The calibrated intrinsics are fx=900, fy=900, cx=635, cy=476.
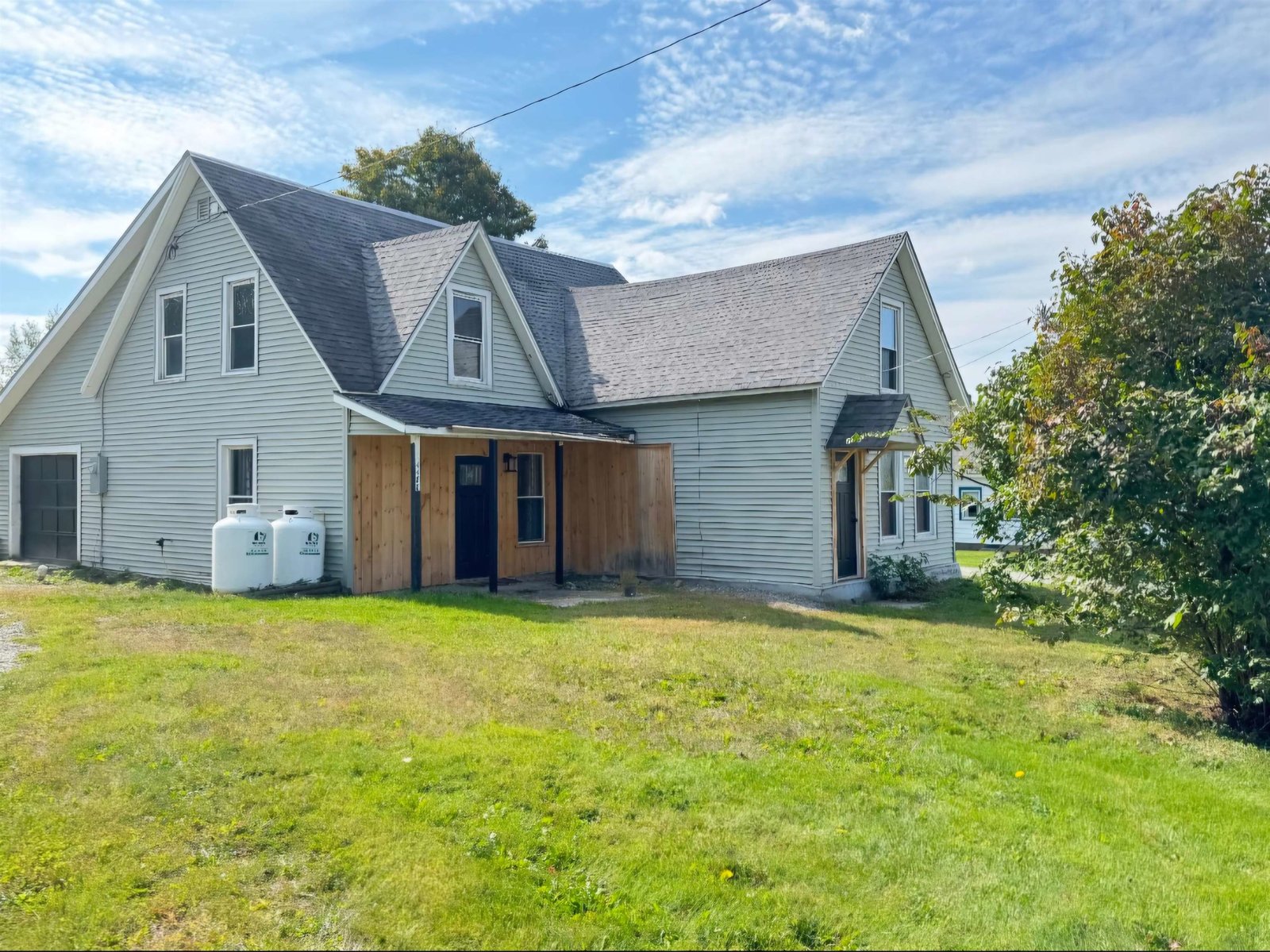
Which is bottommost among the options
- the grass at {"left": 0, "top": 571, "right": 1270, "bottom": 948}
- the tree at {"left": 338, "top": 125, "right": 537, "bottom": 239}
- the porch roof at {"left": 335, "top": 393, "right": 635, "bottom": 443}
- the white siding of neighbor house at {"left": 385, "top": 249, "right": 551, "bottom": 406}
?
the grass at {"left": 0, "top": 571, "right": 1270, "bottom": 948}

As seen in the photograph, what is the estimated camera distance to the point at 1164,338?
7.51m

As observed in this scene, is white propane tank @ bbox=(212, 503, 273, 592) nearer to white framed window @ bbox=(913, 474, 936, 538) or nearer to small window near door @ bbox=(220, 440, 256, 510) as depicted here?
small window near door @ bbox=(220, 440, 256, 510)

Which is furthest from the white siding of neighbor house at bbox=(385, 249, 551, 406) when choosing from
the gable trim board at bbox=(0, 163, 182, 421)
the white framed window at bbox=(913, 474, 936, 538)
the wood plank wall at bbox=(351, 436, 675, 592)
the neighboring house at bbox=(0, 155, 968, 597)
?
the white framed window at bbox=(913, 474, 936, 538)

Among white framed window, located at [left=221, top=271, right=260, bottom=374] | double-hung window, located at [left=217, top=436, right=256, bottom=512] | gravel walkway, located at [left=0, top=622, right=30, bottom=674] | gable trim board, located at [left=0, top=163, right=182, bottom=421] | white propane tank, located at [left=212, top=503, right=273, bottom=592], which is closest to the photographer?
gravel walkway, located at [left=0, top=622, right=30, bottom=674]

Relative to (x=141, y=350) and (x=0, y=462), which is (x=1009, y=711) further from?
(x=0, y=462)

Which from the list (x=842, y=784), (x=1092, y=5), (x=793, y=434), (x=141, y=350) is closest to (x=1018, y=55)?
(x=1092, y=5)

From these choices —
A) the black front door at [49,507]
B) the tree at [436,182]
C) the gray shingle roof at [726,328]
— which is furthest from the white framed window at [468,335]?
the tree at [436,182]

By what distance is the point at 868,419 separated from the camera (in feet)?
49.2

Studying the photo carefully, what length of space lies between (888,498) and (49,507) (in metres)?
17.0

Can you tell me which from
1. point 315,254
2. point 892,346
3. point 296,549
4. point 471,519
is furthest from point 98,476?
point 892,346

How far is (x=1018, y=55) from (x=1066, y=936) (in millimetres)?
10252

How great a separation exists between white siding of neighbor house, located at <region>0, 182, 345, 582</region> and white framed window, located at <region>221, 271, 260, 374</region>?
0.61 ft

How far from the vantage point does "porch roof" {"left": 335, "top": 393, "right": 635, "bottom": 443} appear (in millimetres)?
12836

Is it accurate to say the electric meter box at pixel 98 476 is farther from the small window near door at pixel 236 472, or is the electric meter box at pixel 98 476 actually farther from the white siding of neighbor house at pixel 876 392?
the white siding of neighbor house at pixel 876 392
